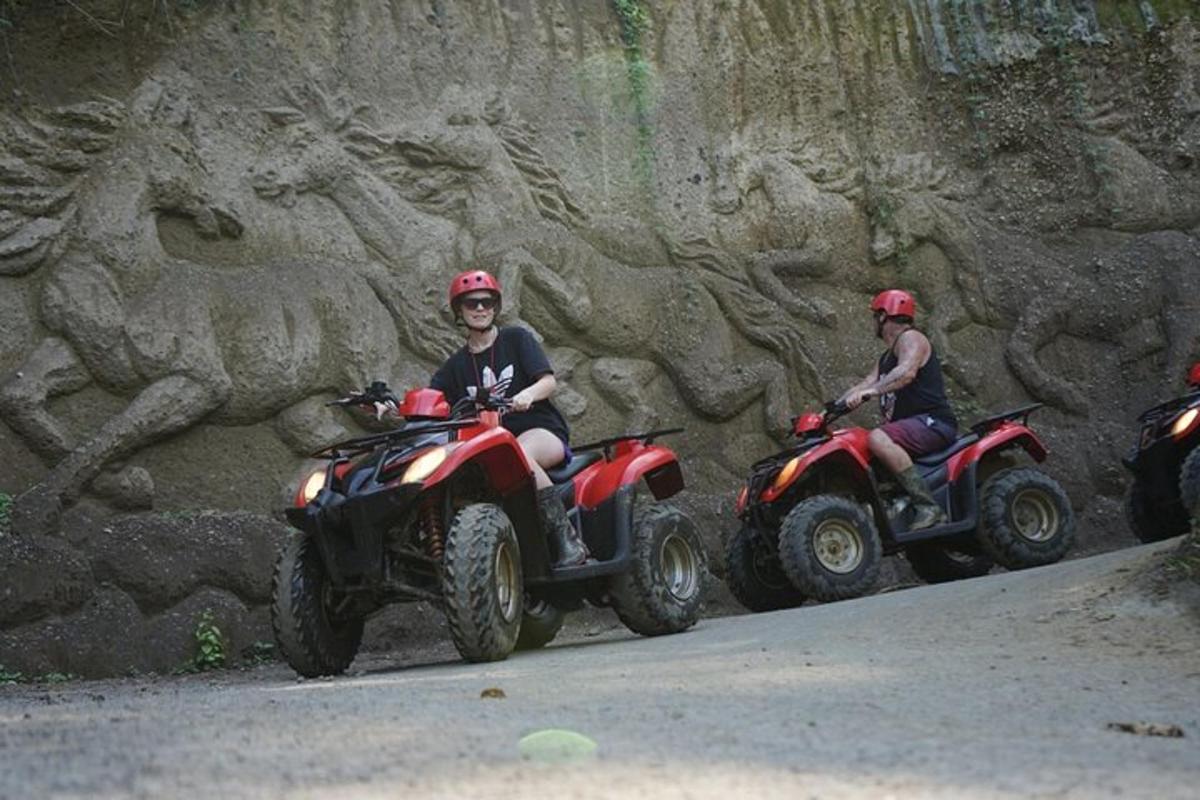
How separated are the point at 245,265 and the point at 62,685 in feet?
11.4

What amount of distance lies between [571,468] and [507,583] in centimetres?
115

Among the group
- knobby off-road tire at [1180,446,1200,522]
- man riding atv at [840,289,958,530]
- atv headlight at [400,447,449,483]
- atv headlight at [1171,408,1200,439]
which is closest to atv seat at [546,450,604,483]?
atv headlight at [400,447,449,483]


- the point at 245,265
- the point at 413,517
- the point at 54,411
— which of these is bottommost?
the point at 413,517

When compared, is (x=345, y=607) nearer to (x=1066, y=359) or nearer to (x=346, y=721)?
(x=346, y=721)

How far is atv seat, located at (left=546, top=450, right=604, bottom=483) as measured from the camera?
23.8 ft

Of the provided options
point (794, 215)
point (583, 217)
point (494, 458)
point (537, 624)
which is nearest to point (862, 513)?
point (537, 624)

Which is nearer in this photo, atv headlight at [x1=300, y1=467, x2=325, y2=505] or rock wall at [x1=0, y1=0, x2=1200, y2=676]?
atv headlight at [x1=300, y1=467, x2=325, y2=505]

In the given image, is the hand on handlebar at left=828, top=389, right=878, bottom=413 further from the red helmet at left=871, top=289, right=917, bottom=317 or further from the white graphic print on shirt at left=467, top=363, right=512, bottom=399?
the white graphic print on shirt at left=467, top=363, right=512, bottom=399

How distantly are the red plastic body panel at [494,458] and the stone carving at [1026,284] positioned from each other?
7.16 m

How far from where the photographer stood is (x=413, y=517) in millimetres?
6285

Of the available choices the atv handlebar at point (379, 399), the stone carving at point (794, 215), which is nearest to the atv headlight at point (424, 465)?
the atv handlebar at point (379, 399)

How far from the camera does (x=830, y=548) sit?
8922 mm

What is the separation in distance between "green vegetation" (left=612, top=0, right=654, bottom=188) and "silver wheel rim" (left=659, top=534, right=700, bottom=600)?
17.9 ft

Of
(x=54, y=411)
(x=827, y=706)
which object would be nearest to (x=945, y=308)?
(x=54, y=411)
